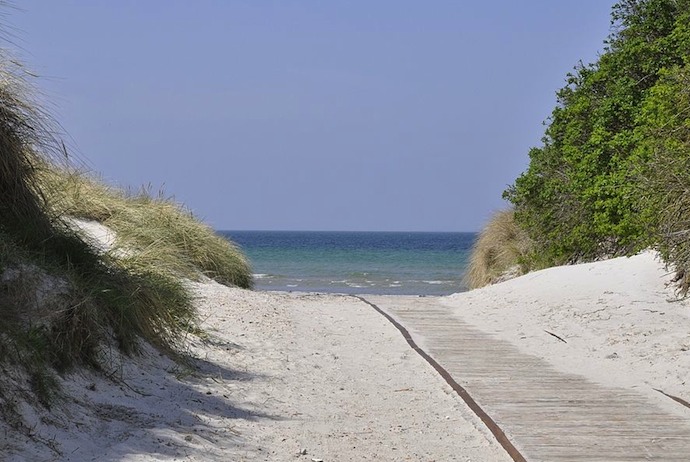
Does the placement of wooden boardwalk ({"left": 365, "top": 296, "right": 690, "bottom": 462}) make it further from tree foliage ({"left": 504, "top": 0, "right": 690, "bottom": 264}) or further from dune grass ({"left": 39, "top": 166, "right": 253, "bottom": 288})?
dune grass ({"left": 39, "top": 166, "right": 253, "bottom": 288})

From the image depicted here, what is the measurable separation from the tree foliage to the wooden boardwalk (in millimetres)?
4039

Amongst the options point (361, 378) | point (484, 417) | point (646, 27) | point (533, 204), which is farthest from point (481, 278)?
point (484, 417)

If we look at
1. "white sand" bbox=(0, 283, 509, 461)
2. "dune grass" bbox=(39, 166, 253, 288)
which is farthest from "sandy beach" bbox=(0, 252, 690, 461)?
"dune grass" bbox=(39, 166, 253, 288)

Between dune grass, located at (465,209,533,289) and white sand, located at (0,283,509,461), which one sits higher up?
dune grass, located at (465,209,533,289)

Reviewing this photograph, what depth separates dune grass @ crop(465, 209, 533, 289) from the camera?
77.6 feet

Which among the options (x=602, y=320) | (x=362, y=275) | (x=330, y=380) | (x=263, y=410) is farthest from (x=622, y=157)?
(x=362, y=275)

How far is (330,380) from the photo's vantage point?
9148 millimetres

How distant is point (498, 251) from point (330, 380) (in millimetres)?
16036

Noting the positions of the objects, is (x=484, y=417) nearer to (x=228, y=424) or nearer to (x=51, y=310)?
(x=228, y=424)

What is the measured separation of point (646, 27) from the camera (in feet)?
60.5

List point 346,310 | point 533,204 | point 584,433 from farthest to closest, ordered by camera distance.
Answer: point 533,204
point 346,310
point 584,433

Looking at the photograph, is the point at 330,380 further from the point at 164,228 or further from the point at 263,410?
the point at 164,228

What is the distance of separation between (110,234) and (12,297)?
807 centimetres

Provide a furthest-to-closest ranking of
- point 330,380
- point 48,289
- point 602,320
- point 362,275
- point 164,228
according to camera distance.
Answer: point 362,275
point 164,228
point 602,320
point 330,380
point 48,289
